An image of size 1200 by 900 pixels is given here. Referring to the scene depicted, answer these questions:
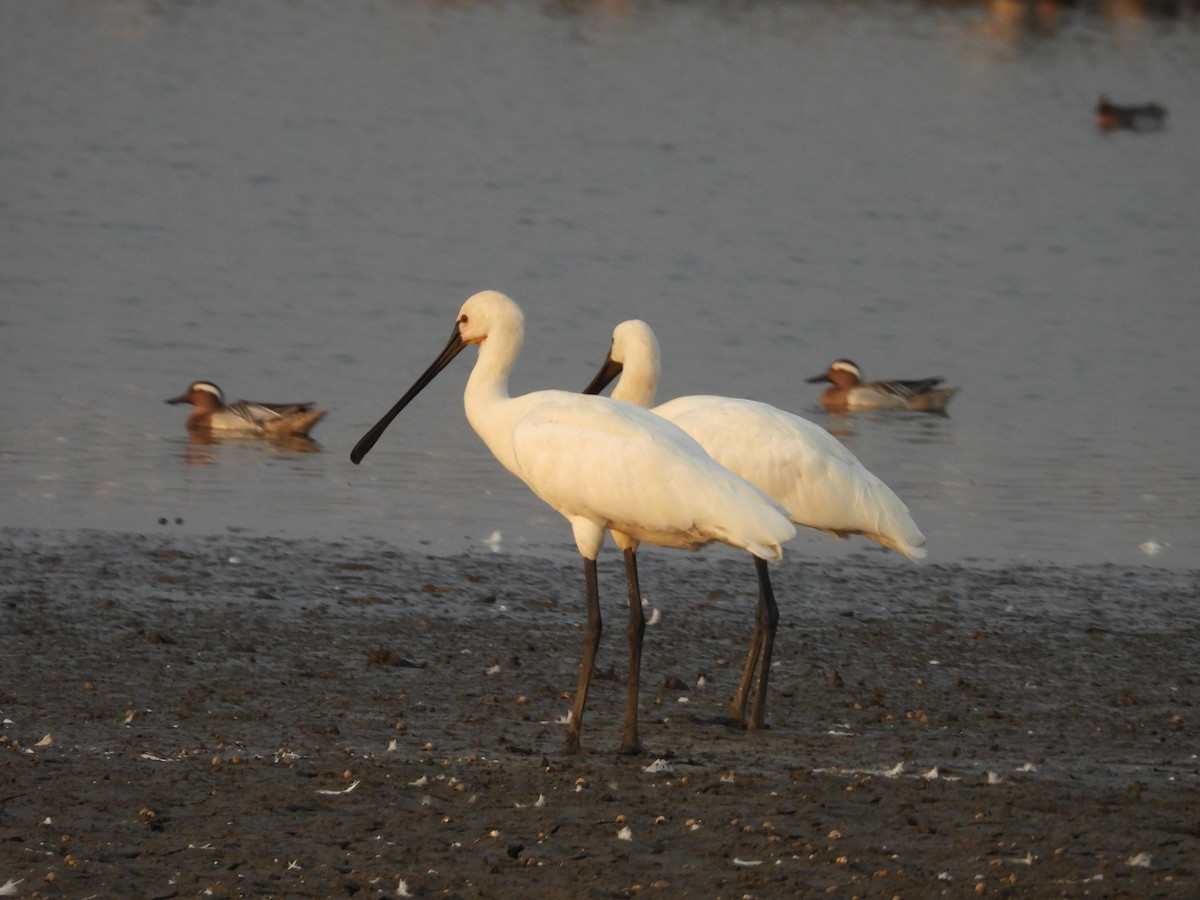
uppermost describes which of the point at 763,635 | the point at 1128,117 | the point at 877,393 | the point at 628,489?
the point at 628,489

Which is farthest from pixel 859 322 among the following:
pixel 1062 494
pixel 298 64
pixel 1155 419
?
pixel 298 64

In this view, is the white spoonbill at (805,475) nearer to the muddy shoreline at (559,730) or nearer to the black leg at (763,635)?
the black leg at (763,635)

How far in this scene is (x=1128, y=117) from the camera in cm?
3447

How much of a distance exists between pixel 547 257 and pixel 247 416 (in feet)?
27.4

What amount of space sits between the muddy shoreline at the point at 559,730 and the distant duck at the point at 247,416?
8.62 feet

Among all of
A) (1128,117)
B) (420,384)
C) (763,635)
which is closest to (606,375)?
(420,384)

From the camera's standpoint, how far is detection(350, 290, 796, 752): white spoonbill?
21.8 feet

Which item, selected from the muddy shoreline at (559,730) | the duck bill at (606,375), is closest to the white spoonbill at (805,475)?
the muddy shoreline at (559,730)

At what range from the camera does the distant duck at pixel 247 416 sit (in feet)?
40.6

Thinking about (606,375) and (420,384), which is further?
(606,375)

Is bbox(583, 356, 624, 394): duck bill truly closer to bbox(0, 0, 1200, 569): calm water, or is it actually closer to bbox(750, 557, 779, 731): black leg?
bbox(0, 0, 1200, 569): calm water

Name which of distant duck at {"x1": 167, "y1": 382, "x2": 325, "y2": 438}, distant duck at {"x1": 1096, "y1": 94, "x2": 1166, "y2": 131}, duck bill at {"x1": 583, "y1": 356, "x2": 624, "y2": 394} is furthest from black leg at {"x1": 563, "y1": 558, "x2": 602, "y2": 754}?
distant duck at {"x1": 1096, "y1": 94, "x2": 1166, "y2": 131}

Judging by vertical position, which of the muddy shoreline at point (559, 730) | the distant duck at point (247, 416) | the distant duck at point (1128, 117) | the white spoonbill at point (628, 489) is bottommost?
the distant duck at point (247, 416)

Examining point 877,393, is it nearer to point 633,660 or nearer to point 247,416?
point 247,416
